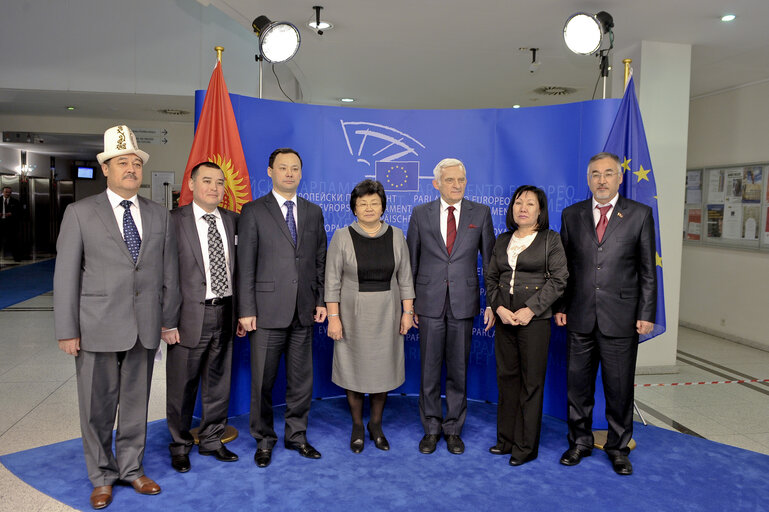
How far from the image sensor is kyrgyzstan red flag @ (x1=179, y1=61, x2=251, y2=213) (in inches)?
152

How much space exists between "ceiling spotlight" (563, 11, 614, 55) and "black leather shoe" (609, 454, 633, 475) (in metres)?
2.69

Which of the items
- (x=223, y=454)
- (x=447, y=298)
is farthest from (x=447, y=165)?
(x=223, y=454)

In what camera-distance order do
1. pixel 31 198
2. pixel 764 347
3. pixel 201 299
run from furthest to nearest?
pixel 31 198 → pixel 764 347 → pixel 201 299

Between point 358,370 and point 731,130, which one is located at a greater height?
point 731,130

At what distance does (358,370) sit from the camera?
3570 millimetres

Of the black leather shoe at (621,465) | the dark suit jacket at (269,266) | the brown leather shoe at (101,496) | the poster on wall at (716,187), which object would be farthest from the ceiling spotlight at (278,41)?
the poster on wall at (716,187)

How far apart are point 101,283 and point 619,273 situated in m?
2.78

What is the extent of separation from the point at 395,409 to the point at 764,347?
477 cm

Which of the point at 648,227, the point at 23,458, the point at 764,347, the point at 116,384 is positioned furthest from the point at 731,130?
the point at 23,458

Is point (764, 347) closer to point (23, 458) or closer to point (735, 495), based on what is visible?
point (735, 495)

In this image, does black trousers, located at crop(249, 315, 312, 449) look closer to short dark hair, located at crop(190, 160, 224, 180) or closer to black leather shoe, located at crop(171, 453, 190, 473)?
black leather shoe, located at crop(171, 453, 190, 473)

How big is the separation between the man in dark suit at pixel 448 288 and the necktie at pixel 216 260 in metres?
1.18

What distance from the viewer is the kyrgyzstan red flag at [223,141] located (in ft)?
12.7

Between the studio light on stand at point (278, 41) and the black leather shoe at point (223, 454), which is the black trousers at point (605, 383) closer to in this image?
the black leather shoe at point (223, 454)
